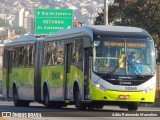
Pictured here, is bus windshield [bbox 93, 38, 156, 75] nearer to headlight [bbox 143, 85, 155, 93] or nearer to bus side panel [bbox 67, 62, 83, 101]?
headlight [bbox 143, 85, 155, 93]

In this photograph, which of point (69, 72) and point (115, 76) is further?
point (69, 72)

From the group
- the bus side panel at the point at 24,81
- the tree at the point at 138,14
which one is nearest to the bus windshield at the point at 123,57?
Answer: the bus side panel at the point at 24,81

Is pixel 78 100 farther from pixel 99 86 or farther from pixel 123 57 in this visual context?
pixel 123 57

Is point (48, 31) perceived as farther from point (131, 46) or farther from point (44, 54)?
point (131, 46)

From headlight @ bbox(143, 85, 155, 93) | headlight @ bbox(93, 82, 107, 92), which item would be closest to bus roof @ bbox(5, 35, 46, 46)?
headlight @ bbox(93, 82, 107, 92)

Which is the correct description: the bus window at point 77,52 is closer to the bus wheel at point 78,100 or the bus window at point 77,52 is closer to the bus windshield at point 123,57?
Answer: the bus wheel at point 78,100

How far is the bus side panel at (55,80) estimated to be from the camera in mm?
34688

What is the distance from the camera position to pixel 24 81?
132 ft

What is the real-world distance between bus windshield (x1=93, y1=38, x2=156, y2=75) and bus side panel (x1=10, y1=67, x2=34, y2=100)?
8.96 m

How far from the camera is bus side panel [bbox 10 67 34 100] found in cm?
3912

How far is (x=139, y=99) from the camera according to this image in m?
30.9

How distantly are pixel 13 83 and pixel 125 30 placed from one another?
1187cm

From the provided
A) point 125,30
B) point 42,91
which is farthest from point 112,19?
point 125,30

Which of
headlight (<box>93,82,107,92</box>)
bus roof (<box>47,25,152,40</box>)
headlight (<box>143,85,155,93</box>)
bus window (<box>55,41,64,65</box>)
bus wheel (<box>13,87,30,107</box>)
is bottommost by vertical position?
bus wheel (<box>13,87,30,107</box>)
